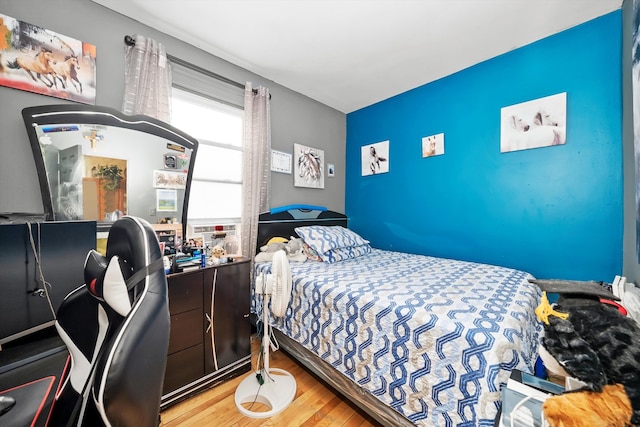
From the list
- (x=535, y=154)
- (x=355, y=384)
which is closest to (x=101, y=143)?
(x=355, y=384)

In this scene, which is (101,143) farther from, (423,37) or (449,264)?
(449,264)

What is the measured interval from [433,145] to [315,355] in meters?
2.54

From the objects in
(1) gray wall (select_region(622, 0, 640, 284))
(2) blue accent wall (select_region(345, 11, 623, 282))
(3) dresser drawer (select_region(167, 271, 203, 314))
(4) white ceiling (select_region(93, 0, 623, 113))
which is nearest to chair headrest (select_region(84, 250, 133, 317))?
(3) dresser drawer (select_region(167, 271, 203, 314))

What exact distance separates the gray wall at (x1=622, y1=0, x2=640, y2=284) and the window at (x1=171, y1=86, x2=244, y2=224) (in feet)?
10.3

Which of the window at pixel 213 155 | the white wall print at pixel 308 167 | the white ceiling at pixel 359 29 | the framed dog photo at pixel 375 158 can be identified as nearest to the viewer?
the white ceiling at pixel 359 29

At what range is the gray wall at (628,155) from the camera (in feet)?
5.27

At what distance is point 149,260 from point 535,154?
2.96 metres

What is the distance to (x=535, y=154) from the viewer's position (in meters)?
2.18

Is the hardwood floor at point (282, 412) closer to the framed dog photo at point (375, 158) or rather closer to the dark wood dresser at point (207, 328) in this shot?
the dark wood dresser at point (207, 328)

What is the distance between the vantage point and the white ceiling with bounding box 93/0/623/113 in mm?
1776

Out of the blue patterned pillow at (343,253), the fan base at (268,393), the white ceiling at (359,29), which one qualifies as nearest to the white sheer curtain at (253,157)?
the white ceiling at (359,29)

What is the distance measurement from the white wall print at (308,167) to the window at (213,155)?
2.44 ft

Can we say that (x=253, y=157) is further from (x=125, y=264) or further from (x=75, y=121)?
(x=125, y=264)

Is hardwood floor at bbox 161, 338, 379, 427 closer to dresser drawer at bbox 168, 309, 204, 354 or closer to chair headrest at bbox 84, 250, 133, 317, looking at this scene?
dresser drawer at bbox 168, 309, 204, 354
